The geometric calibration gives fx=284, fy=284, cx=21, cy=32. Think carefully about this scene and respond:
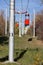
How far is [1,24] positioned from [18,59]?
50899 mm

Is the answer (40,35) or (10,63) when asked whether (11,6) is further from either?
(40,35)

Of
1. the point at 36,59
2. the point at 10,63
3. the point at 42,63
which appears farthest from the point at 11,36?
the point at 36,59

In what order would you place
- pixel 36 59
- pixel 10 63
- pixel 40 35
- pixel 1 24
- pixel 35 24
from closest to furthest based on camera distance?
pixel 36 59 < pixel 10 63 < pixel 40 35 < pixel 35 24 < pixel 1 24

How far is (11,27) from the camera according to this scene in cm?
1421

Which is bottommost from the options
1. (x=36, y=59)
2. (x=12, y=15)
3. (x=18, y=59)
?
(x=18, y=59)

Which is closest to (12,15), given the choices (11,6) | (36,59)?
(11,6)

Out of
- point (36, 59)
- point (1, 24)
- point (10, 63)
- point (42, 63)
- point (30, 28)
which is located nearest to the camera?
point (36, 59)

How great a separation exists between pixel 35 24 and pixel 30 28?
6673 millimetres

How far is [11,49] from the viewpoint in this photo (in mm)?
14086

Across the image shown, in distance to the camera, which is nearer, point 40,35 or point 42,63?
point 42,63

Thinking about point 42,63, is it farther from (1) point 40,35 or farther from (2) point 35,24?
(2) point 35,24

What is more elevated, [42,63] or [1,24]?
[42,63]

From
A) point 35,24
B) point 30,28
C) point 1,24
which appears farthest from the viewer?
point 1,24

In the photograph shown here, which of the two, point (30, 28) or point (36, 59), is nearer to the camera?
point (36, 59)
